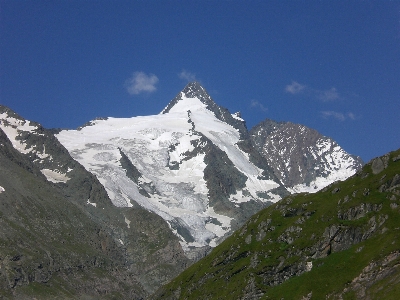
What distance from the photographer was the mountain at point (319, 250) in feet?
390

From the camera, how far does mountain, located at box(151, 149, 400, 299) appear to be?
11875 centimetres

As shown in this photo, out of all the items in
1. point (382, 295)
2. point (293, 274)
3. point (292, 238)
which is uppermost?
point (292, 238)

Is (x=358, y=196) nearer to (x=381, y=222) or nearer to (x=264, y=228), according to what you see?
(x=381, y=222)

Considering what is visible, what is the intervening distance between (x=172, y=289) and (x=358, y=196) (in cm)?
5738

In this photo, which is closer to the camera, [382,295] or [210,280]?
[382,295]

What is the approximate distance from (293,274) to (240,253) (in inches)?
895

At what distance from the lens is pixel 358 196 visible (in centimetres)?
14388

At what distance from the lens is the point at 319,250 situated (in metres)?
137

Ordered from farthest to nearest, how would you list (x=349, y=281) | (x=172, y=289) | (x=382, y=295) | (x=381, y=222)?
(x=172, y=289) < (x=381, y=222) < (x=349, y=281) < (x=382, y=295)

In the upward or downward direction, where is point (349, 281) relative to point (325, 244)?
downward

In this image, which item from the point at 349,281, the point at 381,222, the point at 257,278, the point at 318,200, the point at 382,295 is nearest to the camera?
the point at 382,295

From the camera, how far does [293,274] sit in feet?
449

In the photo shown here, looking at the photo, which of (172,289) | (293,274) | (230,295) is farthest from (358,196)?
(172,289)

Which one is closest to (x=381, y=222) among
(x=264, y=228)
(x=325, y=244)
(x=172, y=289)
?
(x=325, y=244)
